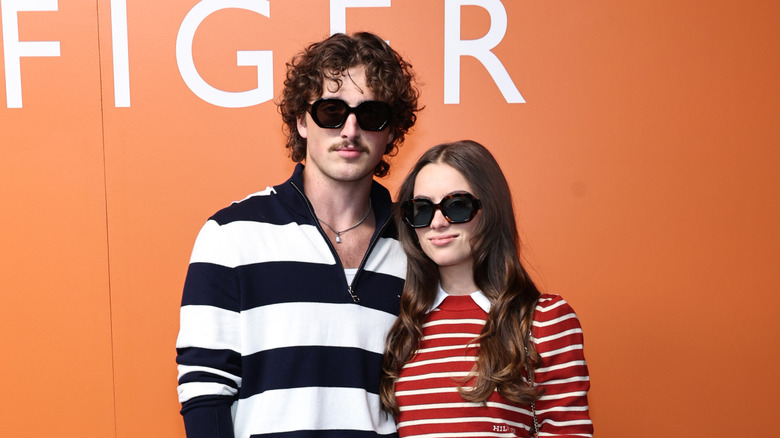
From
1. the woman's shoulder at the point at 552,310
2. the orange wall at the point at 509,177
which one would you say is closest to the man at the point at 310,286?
the woman's shoulder at the point at 552,310

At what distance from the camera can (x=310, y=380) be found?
1.40 metres

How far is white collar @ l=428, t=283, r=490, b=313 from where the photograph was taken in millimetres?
1505

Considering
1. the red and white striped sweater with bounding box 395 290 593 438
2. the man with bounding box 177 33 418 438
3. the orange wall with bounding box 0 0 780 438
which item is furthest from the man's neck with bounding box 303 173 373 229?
the orange wall with bounding box 0 0 780 438

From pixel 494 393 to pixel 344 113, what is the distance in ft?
2.43

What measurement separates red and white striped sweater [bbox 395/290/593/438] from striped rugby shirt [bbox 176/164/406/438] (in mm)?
101

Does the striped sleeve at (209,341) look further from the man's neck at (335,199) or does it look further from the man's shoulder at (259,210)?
the man's neck at (335,199)

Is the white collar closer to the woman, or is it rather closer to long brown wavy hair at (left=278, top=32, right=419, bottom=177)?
the woman

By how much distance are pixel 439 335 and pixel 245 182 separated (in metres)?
1.15

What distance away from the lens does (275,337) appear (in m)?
1.41

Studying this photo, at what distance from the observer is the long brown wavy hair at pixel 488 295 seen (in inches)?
54.6

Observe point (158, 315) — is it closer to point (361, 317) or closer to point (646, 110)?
point (361, 317)

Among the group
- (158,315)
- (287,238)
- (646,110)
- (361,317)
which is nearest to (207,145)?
(158,315)

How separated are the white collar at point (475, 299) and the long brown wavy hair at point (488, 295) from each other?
0.01 meters

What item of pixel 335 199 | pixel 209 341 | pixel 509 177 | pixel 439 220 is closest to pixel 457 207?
pixel 439 220
